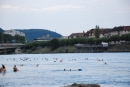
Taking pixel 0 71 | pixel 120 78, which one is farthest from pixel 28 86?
pixel 0 71

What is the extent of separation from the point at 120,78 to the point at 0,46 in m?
132

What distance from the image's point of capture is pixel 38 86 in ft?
187

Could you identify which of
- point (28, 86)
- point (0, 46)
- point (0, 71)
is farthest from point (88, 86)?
point (0, 46)

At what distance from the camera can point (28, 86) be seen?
57.5 metres

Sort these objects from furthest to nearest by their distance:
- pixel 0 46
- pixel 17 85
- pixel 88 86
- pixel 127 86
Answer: pixel 0 46 → pixel 17 85 → pixel 127 86 → pixel 88 86

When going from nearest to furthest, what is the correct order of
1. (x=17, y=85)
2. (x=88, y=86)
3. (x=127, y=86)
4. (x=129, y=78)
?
(x=88, y=86) < (x=127, y=86) < (x=17, y=85) < (x=129, y=78)

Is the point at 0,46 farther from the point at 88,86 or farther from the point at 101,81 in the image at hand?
the point at 88,86

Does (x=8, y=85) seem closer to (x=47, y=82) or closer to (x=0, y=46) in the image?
(x=47, y=82)

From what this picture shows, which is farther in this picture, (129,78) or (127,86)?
(129,78)

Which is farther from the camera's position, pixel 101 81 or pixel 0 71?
pixel 0 71

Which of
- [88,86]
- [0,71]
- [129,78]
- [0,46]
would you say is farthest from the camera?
[0,46]

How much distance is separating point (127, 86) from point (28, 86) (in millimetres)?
Answer: 13475

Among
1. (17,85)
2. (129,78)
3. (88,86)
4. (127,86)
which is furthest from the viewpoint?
(129,78)

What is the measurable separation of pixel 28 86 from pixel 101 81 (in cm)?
1087
